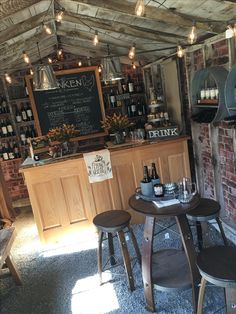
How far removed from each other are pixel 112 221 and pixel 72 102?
293 centimetres

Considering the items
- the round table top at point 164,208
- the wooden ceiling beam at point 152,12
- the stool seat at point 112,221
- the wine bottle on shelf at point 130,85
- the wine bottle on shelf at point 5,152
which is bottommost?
the stool seat at point 112,221

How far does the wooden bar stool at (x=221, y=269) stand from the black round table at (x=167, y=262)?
21 cm

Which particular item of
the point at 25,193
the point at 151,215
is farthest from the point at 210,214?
the point at 25,193

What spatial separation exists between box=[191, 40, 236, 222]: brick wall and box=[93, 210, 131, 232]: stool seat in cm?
113

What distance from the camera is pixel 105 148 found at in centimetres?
333

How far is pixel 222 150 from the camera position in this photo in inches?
110

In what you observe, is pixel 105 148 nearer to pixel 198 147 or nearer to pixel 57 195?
pixel 57 195

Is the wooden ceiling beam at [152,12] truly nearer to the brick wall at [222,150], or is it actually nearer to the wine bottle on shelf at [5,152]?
the brick wall at [222,150]

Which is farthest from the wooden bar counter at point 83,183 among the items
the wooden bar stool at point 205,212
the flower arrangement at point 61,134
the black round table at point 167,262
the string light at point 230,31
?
the string light at point 230,31

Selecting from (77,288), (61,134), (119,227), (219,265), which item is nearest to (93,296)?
(77,288)

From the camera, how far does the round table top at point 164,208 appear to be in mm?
1892

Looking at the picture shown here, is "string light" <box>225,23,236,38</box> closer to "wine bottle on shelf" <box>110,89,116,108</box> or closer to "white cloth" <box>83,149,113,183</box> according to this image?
"white cloth" <box>83,149,113,183</box>

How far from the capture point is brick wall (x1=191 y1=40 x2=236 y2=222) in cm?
258

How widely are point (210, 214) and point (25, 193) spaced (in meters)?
3.75
